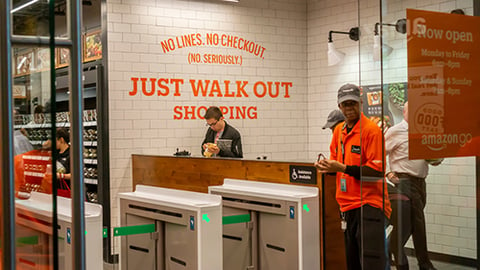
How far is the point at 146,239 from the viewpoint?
5516 millimetres

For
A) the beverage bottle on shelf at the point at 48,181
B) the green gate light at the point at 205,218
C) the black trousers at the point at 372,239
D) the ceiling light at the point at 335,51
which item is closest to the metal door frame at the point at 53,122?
the beverage bottle on shelf at the point at 48,181

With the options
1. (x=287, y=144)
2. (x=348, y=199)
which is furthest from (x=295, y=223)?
(x=287, y=144)

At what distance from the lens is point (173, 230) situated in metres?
5.05

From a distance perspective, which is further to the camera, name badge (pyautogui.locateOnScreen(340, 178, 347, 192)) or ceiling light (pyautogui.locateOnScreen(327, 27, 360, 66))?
ceiling light (pyautogui.locateOnScreen(327, 27, 360, 66))

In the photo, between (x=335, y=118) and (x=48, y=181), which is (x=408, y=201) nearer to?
(x=48, y=181)

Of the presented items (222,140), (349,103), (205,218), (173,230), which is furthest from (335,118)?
(222,140)

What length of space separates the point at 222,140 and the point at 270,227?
2.78 m

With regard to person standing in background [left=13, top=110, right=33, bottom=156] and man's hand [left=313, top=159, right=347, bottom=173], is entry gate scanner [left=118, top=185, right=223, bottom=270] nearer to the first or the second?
man's hand [left=313, top=159, right=347, bottom=173]

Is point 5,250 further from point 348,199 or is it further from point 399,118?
point 348,199

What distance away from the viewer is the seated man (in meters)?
7.84

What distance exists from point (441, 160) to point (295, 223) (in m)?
2.68

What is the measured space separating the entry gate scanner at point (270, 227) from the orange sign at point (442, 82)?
2.57 meters

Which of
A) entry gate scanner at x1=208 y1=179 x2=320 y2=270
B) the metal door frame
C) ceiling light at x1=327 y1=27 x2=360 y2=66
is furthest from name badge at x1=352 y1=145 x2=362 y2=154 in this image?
ceiling light at x1=327 y1=27 x2=360 y2=66

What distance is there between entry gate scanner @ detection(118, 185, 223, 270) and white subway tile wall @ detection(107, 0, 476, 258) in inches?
102
